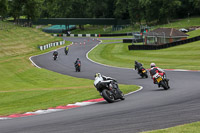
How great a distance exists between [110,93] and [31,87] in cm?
1261

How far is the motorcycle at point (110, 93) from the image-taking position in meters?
15.8

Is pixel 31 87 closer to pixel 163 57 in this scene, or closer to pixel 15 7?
pixel 163 57

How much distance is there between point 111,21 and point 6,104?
114m

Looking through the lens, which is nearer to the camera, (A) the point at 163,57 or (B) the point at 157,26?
(A) the point at 163,57

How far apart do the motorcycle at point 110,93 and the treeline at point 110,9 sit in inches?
3126

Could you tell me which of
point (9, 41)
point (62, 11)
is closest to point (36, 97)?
point (9, 41)

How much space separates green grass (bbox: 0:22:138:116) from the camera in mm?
18697

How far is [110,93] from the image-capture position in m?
16.1

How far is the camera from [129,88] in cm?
2105

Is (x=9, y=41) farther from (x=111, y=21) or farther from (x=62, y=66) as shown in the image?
(x=111, y=21)

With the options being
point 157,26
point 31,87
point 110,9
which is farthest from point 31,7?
point 31,87

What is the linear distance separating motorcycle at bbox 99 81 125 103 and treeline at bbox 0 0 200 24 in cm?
7939

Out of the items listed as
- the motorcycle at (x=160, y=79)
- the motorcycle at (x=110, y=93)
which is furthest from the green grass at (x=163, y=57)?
the motorcycle at (x=110, y=93)

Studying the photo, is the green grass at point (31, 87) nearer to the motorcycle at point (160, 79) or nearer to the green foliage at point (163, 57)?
the motorcycle at point (160, 79)
